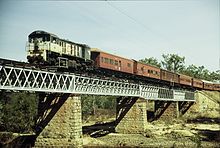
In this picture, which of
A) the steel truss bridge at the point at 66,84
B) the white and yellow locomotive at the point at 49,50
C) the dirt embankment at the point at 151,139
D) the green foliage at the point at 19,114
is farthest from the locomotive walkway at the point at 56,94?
the green foliage at the point at 19,114

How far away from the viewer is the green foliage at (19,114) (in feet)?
126

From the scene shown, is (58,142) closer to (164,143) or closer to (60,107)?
(60,107)

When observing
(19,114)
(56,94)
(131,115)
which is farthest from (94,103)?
(56,94)

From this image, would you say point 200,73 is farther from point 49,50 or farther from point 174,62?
point 49,50

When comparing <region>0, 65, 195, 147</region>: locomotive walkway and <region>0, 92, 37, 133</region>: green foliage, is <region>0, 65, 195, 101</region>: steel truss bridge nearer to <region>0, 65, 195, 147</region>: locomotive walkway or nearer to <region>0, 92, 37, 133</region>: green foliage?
<region>0, 65, 195, 147</region>: locomotive walkway

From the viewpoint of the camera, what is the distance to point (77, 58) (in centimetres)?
3012

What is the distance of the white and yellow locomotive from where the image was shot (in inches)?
996

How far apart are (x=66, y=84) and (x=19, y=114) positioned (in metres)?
16.0

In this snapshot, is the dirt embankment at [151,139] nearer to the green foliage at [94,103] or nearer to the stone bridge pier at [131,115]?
the stone bridge pier at [131,115]

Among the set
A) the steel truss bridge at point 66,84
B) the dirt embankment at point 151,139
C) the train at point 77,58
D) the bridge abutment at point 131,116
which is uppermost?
the train at point 77,58

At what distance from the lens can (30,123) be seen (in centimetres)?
3888

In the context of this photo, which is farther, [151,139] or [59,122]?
[151,139]

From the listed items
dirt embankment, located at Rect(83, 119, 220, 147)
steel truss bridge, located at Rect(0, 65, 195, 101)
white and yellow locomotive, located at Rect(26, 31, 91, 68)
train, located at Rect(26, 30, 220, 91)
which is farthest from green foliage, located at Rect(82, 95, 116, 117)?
white and yellow locomotive, located at Rect(26, 31, 91, 68)

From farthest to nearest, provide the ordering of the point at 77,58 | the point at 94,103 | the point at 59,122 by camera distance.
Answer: the point at 94,103 < the point at 77,58 < the point at 59,122
